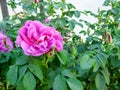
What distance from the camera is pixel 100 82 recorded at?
3.52 feet

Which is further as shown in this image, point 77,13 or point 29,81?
point 77,13

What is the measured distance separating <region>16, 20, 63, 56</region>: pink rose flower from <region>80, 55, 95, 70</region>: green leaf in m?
0.09

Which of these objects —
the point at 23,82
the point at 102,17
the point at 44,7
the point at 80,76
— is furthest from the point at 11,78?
the point at 102,17

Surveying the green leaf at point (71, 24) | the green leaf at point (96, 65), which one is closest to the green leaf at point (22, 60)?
the green leaf at point (96, 65)

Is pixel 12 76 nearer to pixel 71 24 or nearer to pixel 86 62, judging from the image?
pixel 86 62

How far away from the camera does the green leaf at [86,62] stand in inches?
39.9

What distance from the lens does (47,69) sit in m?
1.05

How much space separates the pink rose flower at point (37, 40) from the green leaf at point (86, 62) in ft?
0.29

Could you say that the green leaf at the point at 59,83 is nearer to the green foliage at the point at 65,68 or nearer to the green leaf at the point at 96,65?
the green foliage at the point at 65,68

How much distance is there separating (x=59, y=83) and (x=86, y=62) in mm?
119

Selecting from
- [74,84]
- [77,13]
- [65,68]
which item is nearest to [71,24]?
[77,13]

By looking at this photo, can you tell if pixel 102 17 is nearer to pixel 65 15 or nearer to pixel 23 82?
pixel 65 15

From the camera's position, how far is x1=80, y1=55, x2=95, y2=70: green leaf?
1.01 meters

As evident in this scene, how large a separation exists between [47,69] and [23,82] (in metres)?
0.12
